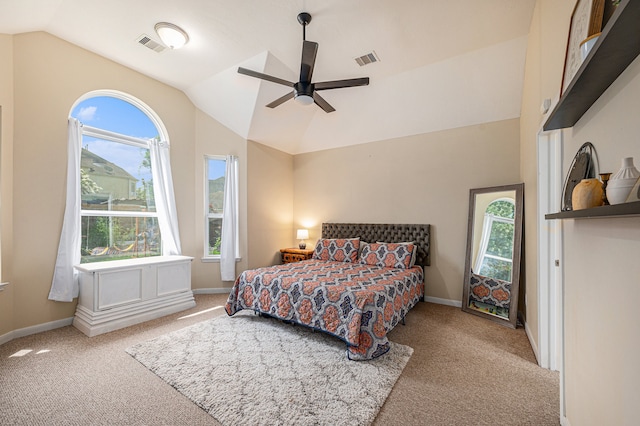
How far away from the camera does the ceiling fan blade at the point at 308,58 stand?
8.24 feet

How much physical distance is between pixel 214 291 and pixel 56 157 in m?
2.85

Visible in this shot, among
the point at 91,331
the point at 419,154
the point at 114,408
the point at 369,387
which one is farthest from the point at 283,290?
the point at 419,154

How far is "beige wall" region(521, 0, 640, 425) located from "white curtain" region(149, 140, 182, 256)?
4648 millimetres

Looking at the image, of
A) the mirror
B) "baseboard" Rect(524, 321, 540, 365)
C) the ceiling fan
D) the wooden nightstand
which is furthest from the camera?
the wooden nightstand

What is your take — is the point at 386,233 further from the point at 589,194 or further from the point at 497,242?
the point at 589,194

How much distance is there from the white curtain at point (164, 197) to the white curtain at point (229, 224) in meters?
0.71

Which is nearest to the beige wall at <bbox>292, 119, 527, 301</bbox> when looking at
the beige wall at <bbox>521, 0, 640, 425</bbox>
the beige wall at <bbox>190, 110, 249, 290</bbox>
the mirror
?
the mirror

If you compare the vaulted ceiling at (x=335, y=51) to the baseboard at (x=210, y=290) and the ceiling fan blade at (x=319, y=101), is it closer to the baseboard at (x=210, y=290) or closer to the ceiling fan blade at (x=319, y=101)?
the ceiling fan blade at (x=319, y=101)

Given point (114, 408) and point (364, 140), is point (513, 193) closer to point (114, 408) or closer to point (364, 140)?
point (364, 140)

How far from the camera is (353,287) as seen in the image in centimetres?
288

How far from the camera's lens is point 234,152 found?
4.91 metres

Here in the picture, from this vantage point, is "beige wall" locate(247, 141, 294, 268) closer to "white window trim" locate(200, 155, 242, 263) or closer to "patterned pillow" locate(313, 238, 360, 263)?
"white window trim" locate(200, 155, 242, 263)

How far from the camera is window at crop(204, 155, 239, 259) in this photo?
485 centimetres

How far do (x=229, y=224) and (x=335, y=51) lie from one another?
3.14 m
